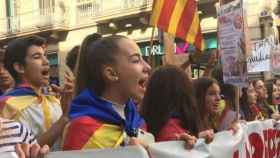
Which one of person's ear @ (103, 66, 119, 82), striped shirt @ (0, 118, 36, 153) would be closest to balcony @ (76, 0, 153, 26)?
person's ear @ (103, 66, 119, 82)

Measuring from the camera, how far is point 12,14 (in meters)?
27.3

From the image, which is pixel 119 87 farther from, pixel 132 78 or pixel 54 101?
pixel 54 101

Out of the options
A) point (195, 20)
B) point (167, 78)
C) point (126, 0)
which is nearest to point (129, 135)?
point (167, 78)

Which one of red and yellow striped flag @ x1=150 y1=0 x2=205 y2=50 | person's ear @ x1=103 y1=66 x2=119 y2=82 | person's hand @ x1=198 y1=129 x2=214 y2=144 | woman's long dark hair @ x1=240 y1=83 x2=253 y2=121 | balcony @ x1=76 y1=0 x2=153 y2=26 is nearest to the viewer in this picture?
person's ear @ x1=103 y1=66 x2=119 y2=82

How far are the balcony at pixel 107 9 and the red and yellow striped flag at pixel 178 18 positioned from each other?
49.3 ft

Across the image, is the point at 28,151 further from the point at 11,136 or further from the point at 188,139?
the point at 188,139

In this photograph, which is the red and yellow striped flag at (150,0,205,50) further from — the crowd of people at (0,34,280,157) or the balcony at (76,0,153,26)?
the balcony at (76,0,153,26)

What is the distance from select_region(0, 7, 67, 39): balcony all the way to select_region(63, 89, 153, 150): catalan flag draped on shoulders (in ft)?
72.4

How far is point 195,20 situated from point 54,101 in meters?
2.59

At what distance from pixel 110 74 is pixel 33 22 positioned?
24.0m

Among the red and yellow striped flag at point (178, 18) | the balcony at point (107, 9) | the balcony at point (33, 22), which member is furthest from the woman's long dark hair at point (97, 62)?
the balcony at point (33, 22)

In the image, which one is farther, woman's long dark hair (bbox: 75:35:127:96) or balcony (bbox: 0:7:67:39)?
balcony (bbox: 0:7:67:39)

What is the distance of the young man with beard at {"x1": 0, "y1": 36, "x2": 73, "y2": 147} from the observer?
10.9 ft

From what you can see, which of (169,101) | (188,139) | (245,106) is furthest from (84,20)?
(188,139)
